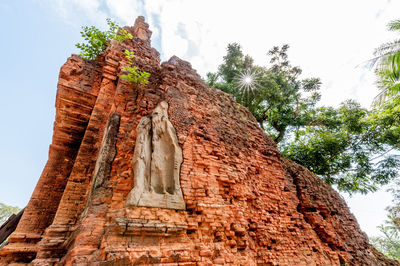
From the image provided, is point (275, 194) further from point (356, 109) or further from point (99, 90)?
point (356, 109)

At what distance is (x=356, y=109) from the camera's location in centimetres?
1150

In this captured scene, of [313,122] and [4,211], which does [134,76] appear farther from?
[4,211]

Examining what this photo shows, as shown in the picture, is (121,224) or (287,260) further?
(287,260)

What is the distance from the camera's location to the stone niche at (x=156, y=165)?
290 centimetres

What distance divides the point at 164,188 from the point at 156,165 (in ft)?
1.40

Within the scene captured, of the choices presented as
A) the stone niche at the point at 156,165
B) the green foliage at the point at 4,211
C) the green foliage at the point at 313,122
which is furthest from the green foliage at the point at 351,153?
the green foliage at the point at 4,211

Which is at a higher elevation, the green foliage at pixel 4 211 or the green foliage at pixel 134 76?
the green foliage at pixel 4 211

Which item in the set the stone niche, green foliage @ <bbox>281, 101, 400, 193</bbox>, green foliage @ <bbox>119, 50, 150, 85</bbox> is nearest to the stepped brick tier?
the stone niche

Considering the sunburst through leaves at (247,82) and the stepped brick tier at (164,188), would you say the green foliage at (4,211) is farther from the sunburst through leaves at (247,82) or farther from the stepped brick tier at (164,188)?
A: the sunburst through leaves at (247,82)

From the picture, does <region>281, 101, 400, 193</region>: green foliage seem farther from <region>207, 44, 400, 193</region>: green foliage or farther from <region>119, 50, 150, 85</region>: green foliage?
<region>119, 50, 150, 85</region>: green foliage

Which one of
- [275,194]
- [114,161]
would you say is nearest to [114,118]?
[114,161]

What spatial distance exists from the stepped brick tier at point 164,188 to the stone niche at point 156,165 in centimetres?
2

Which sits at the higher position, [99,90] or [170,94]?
[99,90]

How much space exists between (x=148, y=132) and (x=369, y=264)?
770cm
